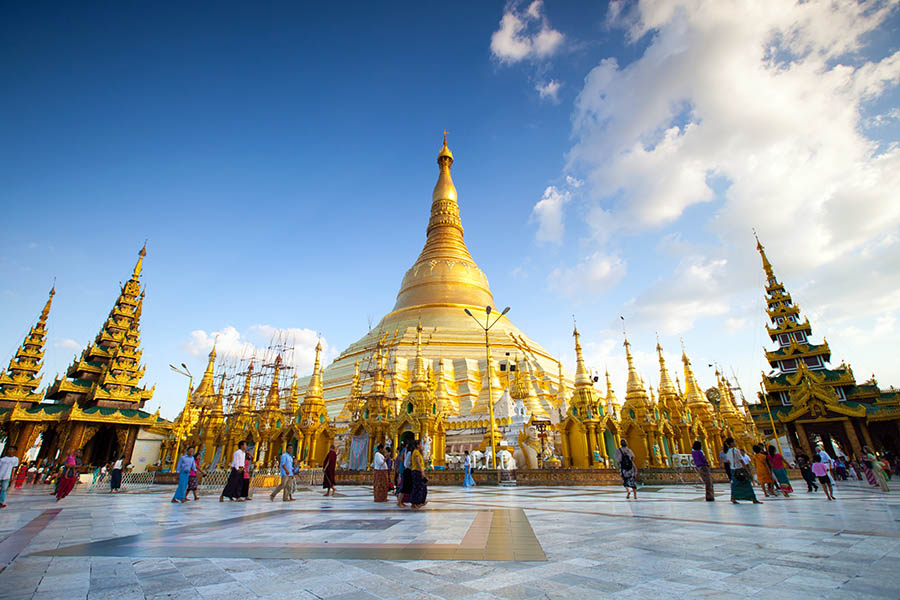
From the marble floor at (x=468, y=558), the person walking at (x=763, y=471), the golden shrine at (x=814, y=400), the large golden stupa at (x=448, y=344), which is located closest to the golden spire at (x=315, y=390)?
the large golden stupa at (x=448, y=344)

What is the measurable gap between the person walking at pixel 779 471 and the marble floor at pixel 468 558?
5103 millimetres

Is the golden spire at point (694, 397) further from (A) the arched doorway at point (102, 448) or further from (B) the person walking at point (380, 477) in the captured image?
(A) the arched doorway at point (102, 448)

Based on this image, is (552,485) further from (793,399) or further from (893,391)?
(893,391)

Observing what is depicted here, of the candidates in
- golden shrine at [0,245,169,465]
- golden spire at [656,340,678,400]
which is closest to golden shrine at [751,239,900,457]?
golden spire at [656,340,678,400]

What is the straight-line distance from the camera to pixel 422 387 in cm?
2375

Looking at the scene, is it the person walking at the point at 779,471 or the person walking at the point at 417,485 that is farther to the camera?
the person walking at the point at 779,471

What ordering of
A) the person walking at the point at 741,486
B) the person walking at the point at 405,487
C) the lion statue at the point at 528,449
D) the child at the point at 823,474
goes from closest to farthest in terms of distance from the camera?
1. the person walking at the point at 741,486
2. the person walking at the point at 405,487
3. the child at the point at 823,474
4. the lion statue at the point at 528,449

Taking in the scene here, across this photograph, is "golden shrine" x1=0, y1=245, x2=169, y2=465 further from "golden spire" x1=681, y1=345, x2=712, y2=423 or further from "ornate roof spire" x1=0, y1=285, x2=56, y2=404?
"golden spire" x1=681, y1=345, x2=712, y2=423

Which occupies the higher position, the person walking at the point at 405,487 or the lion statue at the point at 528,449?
→ the lion statue at the point at 528,449

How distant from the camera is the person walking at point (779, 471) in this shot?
11.6 meters

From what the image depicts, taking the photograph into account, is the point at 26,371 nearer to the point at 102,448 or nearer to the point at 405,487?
the point at 102,448

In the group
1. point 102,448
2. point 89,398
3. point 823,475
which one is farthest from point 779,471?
point 102,448

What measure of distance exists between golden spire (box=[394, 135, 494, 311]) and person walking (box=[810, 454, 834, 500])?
105 ft

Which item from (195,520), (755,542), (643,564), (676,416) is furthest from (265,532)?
(676,416)
